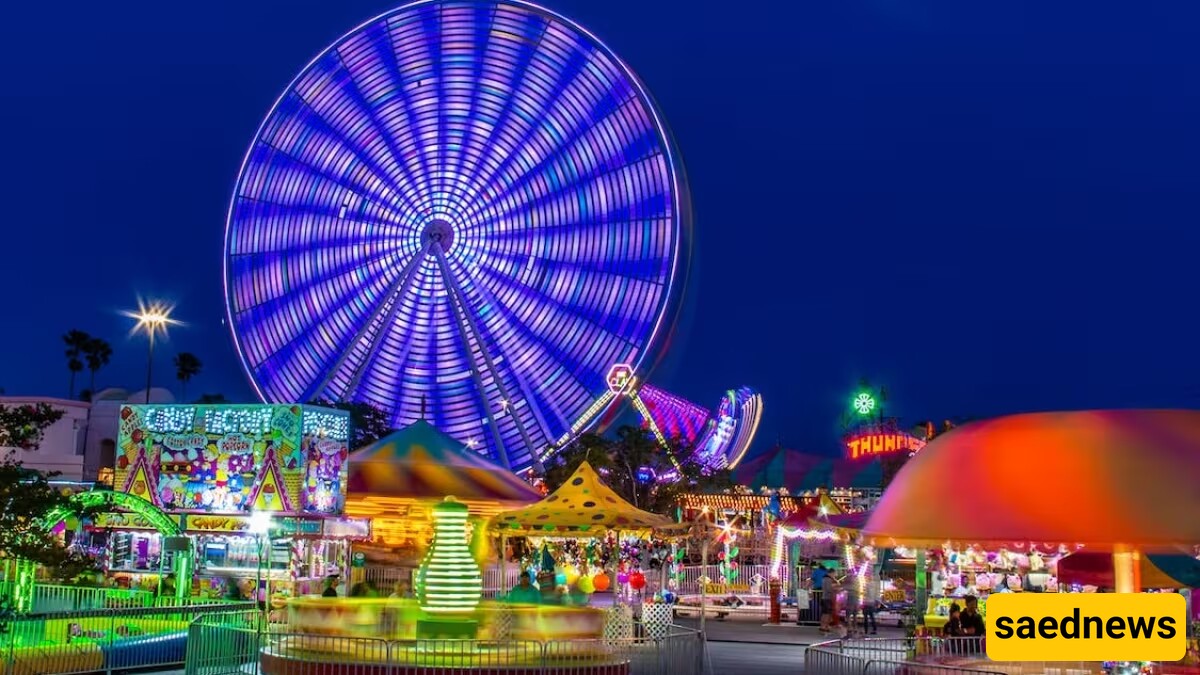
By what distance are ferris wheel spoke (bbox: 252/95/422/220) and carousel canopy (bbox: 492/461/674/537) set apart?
81.8ft

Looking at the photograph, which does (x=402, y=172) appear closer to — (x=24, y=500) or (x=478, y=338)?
(x=478, y=338)

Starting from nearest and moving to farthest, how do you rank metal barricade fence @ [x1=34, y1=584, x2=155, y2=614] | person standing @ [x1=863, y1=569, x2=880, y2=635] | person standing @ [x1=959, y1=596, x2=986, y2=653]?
person standing @ [x1=959, y1=596, x2=986, y2=653], metal barricade fence @ [x1=34, y1=584, x2=155, y2=614], person standing @ [x1=863, y1=569, x2=880, y2=635]

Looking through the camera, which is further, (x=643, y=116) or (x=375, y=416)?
(x=375, y=416)

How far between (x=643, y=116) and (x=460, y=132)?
809 centimetres

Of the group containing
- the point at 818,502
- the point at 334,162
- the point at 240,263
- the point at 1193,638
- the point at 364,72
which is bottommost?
the point at 1193,638

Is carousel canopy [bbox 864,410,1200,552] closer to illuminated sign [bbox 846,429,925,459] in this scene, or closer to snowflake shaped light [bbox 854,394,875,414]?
illuminated sign [bbox 846,429,925,459]

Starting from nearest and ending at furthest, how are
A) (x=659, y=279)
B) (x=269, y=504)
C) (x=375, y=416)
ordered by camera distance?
(x=269, y=504), (x=659, y=279), (x=375, y=416)

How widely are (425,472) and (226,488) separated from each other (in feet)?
19.0

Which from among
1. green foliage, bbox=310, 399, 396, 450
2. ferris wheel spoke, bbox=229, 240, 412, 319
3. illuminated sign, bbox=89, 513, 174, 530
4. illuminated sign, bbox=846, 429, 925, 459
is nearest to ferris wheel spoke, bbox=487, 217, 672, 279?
ferris wheel spoke, bbox=229, 240, 412, 319

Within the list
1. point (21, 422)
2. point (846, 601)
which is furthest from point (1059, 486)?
point (846, 601)

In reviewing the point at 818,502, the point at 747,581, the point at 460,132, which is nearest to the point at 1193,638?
the point at 818,502

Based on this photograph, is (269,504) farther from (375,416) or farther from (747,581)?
(375,416)

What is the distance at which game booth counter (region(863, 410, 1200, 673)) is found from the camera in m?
10.1

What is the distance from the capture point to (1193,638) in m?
14.7
